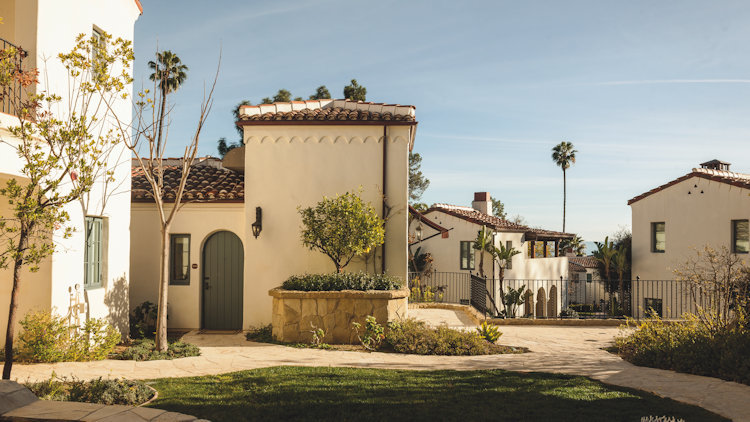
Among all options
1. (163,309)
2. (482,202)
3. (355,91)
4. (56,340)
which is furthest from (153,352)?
(482,202)

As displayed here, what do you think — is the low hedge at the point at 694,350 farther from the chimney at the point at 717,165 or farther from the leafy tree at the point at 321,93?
the leafy tree at the point at 321,93

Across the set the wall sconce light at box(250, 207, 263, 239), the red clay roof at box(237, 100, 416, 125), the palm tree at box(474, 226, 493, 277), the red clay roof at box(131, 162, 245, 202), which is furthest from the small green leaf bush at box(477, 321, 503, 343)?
the palm tree at box(474, 226, 493, 277)

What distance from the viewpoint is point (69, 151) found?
7410 millimetres

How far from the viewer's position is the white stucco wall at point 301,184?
1229cm

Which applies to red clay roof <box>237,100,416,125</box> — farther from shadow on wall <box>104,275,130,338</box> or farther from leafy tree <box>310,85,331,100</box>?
leafy tree <box>310,85,331,100</box>

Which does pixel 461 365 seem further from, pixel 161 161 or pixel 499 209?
pixel 499 209

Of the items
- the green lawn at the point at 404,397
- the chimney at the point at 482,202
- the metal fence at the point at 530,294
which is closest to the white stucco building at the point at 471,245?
the metal fence at the point at 530,294

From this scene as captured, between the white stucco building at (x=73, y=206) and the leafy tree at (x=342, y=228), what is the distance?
13.0 ft

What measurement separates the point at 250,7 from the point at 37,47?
4348 millimetres

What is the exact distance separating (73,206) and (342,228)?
5163 millimetres

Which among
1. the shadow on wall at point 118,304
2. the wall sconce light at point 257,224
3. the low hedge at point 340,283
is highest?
the wall sconce light at point 257,224

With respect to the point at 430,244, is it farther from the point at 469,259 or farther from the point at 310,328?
the point at 310,328

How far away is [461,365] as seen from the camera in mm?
8727

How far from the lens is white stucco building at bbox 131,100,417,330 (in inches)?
483
